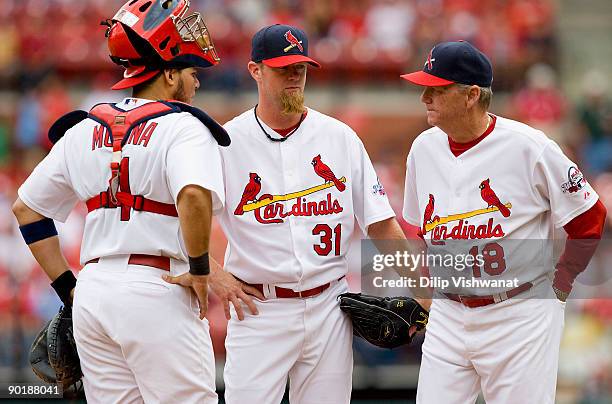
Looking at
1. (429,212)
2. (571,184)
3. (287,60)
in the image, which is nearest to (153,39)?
(287,60)

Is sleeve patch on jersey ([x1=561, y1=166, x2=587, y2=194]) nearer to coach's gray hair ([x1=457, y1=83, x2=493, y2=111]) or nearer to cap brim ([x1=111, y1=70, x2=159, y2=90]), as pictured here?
coach's gray hair ([x1=457, y1=83, x2=493, y2=111])

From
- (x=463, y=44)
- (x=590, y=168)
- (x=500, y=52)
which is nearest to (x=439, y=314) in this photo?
(x=463, y=44)

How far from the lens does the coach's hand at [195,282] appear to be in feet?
13.4

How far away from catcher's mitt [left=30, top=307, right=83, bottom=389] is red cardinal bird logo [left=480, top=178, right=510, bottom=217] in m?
1.89

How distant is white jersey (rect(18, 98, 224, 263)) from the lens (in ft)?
13.2

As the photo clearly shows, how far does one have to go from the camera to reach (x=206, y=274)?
4078 mm

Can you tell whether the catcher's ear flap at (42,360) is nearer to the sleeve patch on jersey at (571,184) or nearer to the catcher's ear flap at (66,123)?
the catcher's ear flap at (66,123)

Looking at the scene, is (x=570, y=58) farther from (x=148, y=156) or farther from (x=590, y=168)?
(x=148, y=156)

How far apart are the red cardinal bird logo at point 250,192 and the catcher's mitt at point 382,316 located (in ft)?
2.02

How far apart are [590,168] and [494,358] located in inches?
344

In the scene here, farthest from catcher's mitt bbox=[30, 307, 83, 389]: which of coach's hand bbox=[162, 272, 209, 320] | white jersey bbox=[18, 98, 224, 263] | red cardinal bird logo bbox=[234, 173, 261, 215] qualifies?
red cardinal bird logo bbox=[234, 173, 261, 215]

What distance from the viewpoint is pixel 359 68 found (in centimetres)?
1441

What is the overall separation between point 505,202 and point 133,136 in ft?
5.44

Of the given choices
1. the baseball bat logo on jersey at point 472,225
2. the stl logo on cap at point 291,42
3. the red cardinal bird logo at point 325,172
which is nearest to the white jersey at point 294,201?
the red cardinal bird logo at point 325,172
